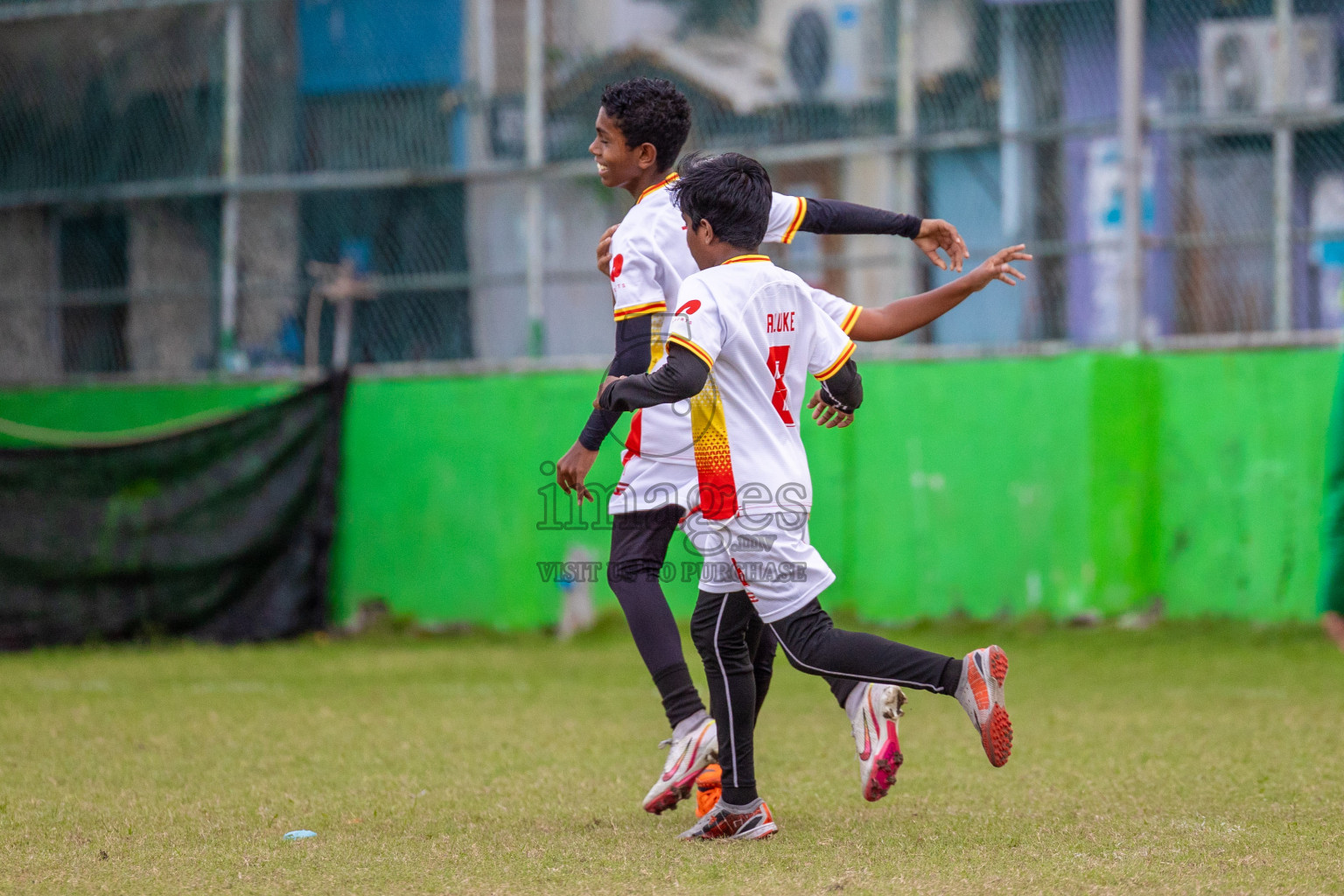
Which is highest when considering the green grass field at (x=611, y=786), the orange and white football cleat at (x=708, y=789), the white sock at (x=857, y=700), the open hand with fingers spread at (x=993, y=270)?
the open hand with fingers spread at (x=993, y=270)

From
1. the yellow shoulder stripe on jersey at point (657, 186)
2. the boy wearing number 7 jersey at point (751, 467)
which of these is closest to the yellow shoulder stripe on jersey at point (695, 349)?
the boy wearing number 7 jersey at point (751, 467)

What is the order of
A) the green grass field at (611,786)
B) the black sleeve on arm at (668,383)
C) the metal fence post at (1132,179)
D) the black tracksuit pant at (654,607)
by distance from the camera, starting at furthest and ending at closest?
the metal fence post at (1132,179)
the black tracksuit pant at (654,607)
the black sleeve on arm at (668,383)
the green grass field at (611,786)

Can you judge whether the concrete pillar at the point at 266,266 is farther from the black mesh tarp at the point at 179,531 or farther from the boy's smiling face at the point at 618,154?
the boy's smiling face at the point at 618,154

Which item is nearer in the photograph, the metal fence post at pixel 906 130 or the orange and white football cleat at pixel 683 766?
the orange and white football cleat at pixel 683 766

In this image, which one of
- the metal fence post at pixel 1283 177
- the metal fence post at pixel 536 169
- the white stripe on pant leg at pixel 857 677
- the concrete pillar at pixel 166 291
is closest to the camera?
the white stripe on pant leg at pixel 857 677

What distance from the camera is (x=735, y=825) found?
4.02 m

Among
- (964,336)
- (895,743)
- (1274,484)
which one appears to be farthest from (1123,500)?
(895,743)

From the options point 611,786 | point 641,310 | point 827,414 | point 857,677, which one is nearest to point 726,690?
point 857,677

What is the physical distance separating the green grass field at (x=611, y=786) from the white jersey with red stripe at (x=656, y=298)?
919 millimetres

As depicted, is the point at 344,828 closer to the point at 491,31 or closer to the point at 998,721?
the point at 998,721

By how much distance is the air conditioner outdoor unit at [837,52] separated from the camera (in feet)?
33.1

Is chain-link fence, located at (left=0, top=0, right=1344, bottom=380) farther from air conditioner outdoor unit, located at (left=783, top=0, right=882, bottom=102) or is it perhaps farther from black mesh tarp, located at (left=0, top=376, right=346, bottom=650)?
black mesh tarp, located at (left=0, top=376, right=346, bottom=650)

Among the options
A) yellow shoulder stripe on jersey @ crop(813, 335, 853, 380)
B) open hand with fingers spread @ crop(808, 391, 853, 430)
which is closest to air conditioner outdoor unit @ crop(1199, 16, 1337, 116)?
open hand with fingers spread @ crop(808, 391, 853, 430)

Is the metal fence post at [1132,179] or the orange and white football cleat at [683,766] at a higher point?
the metal fence post at [1132,179]
